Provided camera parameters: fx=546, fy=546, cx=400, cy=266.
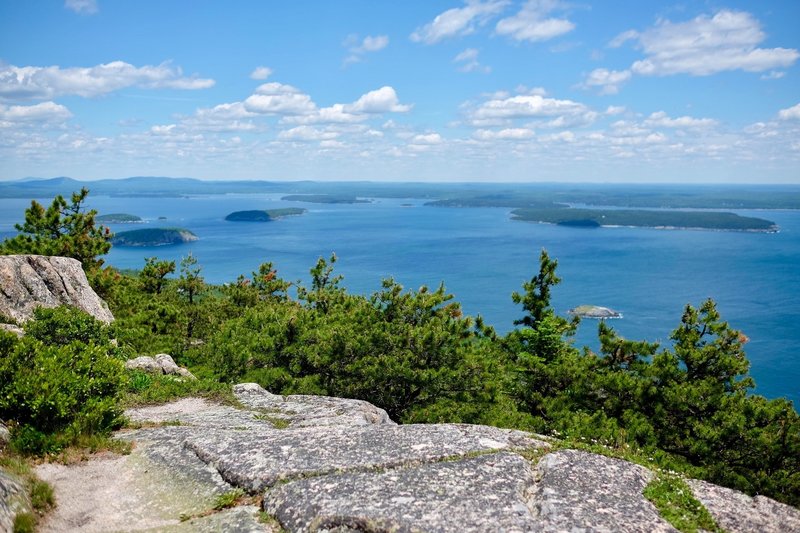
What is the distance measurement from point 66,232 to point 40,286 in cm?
1936

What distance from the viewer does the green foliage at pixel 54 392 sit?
28.1 feet

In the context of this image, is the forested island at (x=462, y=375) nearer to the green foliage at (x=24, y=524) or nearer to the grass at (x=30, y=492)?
the grass at (x=30, y=492)

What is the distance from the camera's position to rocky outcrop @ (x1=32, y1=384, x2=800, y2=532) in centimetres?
642

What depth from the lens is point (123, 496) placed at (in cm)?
738

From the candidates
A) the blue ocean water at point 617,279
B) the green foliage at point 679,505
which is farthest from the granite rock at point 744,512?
the blue ocean water at point 617,279

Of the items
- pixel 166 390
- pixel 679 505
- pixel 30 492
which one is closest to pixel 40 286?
pixel 166 390

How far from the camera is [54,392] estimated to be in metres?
8.83

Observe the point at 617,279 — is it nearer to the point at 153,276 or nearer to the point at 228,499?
the point at 153,276

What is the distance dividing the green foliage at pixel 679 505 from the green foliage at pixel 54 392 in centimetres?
866

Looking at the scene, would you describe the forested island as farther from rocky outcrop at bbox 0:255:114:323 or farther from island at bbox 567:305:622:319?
island at bbox 567:305:622:319

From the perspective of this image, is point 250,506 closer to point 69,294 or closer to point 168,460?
point 168,460

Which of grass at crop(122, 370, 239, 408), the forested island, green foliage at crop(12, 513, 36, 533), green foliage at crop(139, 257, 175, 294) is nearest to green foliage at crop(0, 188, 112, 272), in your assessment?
green foliage at crop(139, 257, 175, 294)

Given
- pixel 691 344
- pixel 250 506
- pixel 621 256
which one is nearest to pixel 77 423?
pixel 250 506

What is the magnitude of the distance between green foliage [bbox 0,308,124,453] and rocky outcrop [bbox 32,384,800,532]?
2.34 feet
